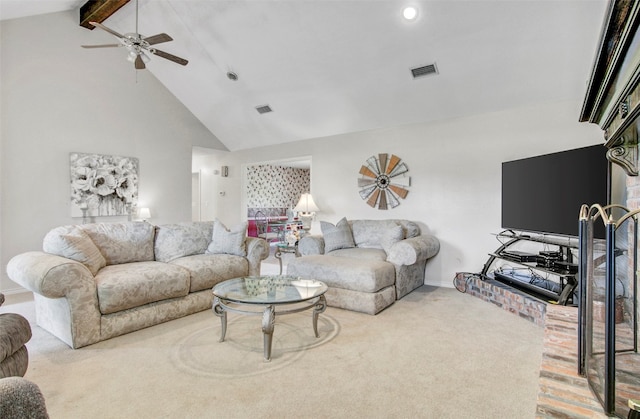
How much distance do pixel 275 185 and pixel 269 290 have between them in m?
7.01

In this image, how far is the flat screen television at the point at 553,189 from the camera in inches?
101

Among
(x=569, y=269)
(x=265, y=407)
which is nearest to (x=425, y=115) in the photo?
(x=569, y=269)

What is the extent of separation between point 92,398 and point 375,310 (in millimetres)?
2263

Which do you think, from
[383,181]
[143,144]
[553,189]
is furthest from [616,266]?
[143,144]

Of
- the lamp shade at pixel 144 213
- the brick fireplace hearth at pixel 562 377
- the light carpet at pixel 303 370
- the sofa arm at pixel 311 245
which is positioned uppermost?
the lamp shade at pixel 144 213

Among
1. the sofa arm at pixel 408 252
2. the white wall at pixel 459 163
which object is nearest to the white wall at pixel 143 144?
the white wall at pixel 459 163

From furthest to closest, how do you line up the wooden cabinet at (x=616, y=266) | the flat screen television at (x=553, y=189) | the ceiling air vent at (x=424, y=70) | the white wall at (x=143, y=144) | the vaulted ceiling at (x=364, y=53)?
the white wall at (x=143, y=144), the ceiling air vent at (x=424, y=70), the vaulted ceiling at (x=364, y=53), the flat screen television at (x=553, y=189), the wooden cabinet at (x=616, y=266)

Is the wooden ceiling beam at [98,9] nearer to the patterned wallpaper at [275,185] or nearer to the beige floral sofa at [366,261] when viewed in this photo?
the beige floral sofa at [366,261]

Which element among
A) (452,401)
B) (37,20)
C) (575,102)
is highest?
(37,20)

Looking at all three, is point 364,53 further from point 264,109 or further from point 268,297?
point 268,297

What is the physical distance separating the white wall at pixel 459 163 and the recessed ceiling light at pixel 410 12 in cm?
160

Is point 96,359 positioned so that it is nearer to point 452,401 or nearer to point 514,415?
point 452,401

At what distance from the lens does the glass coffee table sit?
7.50 feet

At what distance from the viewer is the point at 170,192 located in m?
5.96
